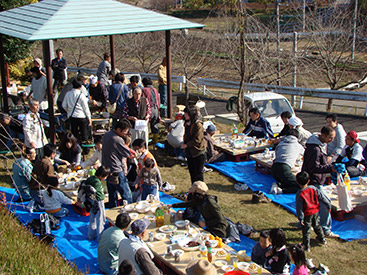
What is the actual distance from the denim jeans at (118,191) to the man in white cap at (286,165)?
3.32m

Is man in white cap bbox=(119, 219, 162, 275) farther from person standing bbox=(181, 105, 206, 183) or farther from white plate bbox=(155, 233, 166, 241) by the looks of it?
person standing bbox=(181, 105, 206, 183)

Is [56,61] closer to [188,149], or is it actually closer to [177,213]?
[188,149]

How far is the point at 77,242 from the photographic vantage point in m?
7.73

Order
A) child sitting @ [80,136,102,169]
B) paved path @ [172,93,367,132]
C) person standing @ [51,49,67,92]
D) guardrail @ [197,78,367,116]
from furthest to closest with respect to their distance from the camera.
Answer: guardrail @ [197,78,367,116]
paved path @ [172,93,367,132]
person standing @ [51,49,67,92]
child sitting @ [80,136,102,169]

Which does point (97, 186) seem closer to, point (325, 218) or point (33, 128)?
point (33, 128)

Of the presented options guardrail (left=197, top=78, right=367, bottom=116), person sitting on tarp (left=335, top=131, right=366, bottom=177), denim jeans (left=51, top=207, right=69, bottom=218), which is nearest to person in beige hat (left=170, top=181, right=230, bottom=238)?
denim jeans (left=51, top=207, right=69, bottom=218)

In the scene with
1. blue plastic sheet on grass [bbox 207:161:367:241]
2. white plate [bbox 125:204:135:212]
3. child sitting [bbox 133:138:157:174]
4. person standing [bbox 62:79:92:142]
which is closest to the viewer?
white plate [bbox 125:204:135:212]

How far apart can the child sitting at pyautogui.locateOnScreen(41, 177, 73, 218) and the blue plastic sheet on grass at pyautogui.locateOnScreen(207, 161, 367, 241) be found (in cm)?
423

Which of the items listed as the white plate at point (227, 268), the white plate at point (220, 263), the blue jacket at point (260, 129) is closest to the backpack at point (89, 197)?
the white plate at point (220, 263)

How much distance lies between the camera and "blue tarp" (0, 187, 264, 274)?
23.1ft

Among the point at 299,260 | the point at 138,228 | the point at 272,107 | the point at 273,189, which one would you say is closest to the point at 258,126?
the point at 272,107

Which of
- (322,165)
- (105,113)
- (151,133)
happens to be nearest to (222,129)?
(151,133)

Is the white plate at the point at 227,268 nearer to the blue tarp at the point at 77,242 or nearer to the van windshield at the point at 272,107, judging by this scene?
the blue tarp at the point at 77,242

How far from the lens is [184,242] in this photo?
6457 millimetres
